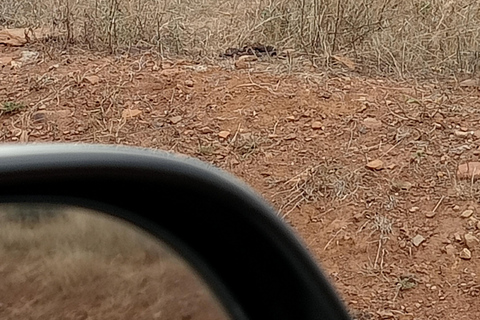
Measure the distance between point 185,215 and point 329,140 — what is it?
A: 8.09 feet

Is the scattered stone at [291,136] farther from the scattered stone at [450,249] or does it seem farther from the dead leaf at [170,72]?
the scattered stone at [450,249]

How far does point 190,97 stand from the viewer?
380 centimetres

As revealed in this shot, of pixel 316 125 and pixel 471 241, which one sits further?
pixel 316 125

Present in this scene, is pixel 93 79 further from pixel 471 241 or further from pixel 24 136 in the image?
pixel 471 241

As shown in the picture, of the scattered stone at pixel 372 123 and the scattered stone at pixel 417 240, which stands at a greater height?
the scattered stone at pixel 372 123

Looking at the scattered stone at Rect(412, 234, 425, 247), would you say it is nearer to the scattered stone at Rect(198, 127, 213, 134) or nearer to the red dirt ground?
the red dirt ground

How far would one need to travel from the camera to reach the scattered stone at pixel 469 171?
3.21 metres

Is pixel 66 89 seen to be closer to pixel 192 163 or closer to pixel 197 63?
pixel 197 63

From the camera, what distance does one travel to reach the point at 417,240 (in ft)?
9.59

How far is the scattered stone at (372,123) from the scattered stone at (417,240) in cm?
77

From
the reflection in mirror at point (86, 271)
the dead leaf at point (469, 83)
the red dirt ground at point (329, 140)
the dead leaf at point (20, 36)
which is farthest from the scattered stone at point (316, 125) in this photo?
the reflection in mirror at point (86, 271)

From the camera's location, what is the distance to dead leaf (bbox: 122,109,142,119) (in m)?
3.71

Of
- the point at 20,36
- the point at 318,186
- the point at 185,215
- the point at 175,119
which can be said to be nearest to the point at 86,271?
the point at 185,215

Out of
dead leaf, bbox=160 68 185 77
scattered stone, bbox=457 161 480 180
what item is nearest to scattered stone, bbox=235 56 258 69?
dead leaf, bbox=160 68 185 77
